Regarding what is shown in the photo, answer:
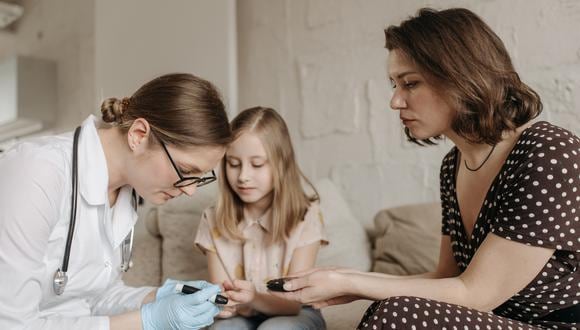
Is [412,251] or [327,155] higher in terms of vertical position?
[327,155]

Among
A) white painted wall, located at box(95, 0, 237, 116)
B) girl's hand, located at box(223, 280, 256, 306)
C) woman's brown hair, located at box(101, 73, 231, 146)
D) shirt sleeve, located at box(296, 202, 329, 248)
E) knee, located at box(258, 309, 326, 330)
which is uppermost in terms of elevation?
white painted wall, located at box(95, 0, 237, 116)

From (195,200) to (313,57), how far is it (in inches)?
31.9

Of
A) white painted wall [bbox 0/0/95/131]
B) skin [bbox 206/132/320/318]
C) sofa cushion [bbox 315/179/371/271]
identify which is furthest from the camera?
white painted wall [bbox 0/0/95/131]

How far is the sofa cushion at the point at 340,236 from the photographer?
1855mm

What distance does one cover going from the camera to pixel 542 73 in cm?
176

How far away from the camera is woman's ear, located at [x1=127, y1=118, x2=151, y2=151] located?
3.56 ft

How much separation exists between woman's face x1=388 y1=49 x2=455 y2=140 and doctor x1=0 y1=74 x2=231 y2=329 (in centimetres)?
37

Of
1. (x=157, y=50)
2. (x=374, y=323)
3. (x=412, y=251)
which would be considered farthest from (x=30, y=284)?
(x=157, y=50)

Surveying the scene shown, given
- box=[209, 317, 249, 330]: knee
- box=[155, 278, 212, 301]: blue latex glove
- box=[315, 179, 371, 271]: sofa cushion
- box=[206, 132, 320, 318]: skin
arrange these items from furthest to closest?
box=[315, 179, 371, 271]: sofa cushion, box=[206, 132, 320, 318]: skin, box=[209, 317, 249, 330]: knee, box=[155, 278, 212, 301]: blue latex glove

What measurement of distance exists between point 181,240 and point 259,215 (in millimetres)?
364

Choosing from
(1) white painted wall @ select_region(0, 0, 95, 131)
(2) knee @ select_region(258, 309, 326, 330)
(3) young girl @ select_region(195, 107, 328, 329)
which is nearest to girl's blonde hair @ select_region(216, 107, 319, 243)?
(3) young girl @ select_region(195, 107, 328, 329)

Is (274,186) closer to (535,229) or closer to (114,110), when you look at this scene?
(114,110)

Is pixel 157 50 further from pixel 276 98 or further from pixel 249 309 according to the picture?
pixel 249 309

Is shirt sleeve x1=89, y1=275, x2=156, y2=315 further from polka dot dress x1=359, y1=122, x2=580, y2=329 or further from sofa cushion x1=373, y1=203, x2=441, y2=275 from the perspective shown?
sofa cushion x1=373, y1=203, x2=441, y2=275
